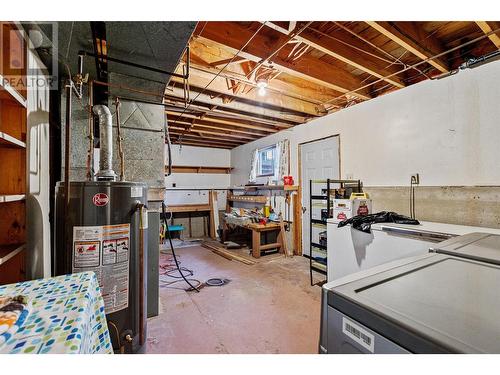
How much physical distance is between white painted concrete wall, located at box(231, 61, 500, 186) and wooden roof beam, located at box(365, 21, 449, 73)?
1.25 feet

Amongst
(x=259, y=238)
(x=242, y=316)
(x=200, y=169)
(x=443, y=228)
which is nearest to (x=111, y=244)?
(x=242, y=316)

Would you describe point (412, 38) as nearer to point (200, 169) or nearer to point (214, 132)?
point (214, 132)

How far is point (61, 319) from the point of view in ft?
2.30

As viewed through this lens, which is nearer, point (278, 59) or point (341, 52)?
point (341, 52)

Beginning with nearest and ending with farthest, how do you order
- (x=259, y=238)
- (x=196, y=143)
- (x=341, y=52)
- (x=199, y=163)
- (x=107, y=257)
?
(x=107, y=257), (x=341, y=52), (x=259, y=238), (x=196, y=143), (x=199, y=163)

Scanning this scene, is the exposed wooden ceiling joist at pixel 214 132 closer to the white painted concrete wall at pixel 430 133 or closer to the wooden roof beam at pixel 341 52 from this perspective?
the white painted concrete wall at pixel 430 133

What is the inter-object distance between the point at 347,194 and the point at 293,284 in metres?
1.42

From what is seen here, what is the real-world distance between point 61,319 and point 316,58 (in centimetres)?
295
